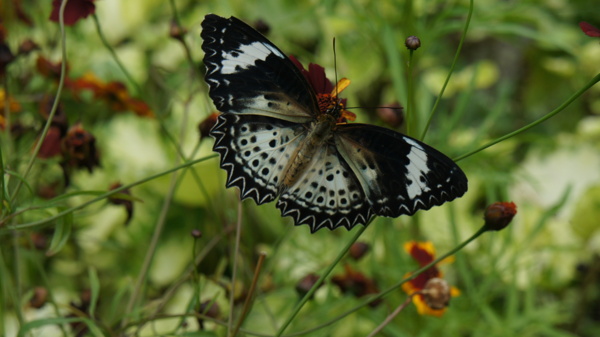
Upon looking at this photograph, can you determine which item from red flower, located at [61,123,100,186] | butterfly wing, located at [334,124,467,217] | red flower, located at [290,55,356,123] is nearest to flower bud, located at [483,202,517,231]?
butterfly wing, located at [334,124,467,217]

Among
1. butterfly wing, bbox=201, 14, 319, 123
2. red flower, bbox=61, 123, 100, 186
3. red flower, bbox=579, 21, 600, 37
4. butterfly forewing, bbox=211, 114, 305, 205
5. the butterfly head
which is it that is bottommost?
red flower, bbox=61, 123, 100, 186

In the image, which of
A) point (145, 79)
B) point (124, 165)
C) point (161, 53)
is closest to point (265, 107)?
point (124, 165)

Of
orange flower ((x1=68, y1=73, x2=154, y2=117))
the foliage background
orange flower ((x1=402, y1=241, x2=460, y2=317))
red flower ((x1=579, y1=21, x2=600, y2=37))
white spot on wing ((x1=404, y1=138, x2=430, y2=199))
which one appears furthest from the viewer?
orange flower ((x1=68, y1=73, x2=154, y2=117))

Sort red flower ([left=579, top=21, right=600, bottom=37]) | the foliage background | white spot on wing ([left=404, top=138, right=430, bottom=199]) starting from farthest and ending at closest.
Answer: the foliage background
white spot on wing ([left=404, top=138, right=430, bottom=199])
red flower ([left=579, top=21, right=600, bottom=37])

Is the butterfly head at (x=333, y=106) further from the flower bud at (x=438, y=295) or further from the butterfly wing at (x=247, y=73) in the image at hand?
the flower bud at (x=438, y=295)

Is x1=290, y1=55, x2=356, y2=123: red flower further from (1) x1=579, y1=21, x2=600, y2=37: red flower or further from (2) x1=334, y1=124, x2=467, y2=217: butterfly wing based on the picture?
(1) x1=579, y1=21, x2=600, y2=37: red flower

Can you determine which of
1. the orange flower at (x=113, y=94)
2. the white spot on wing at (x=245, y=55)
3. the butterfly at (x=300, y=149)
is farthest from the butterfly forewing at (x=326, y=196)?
the orange flower at (x=113, y=94)

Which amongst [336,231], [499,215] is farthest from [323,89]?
[336,231]

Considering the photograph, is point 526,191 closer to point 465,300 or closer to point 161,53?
point 465,300

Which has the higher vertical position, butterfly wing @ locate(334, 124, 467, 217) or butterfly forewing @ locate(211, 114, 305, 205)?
butterfly wing @ locate(334, 124, 467, 217)
